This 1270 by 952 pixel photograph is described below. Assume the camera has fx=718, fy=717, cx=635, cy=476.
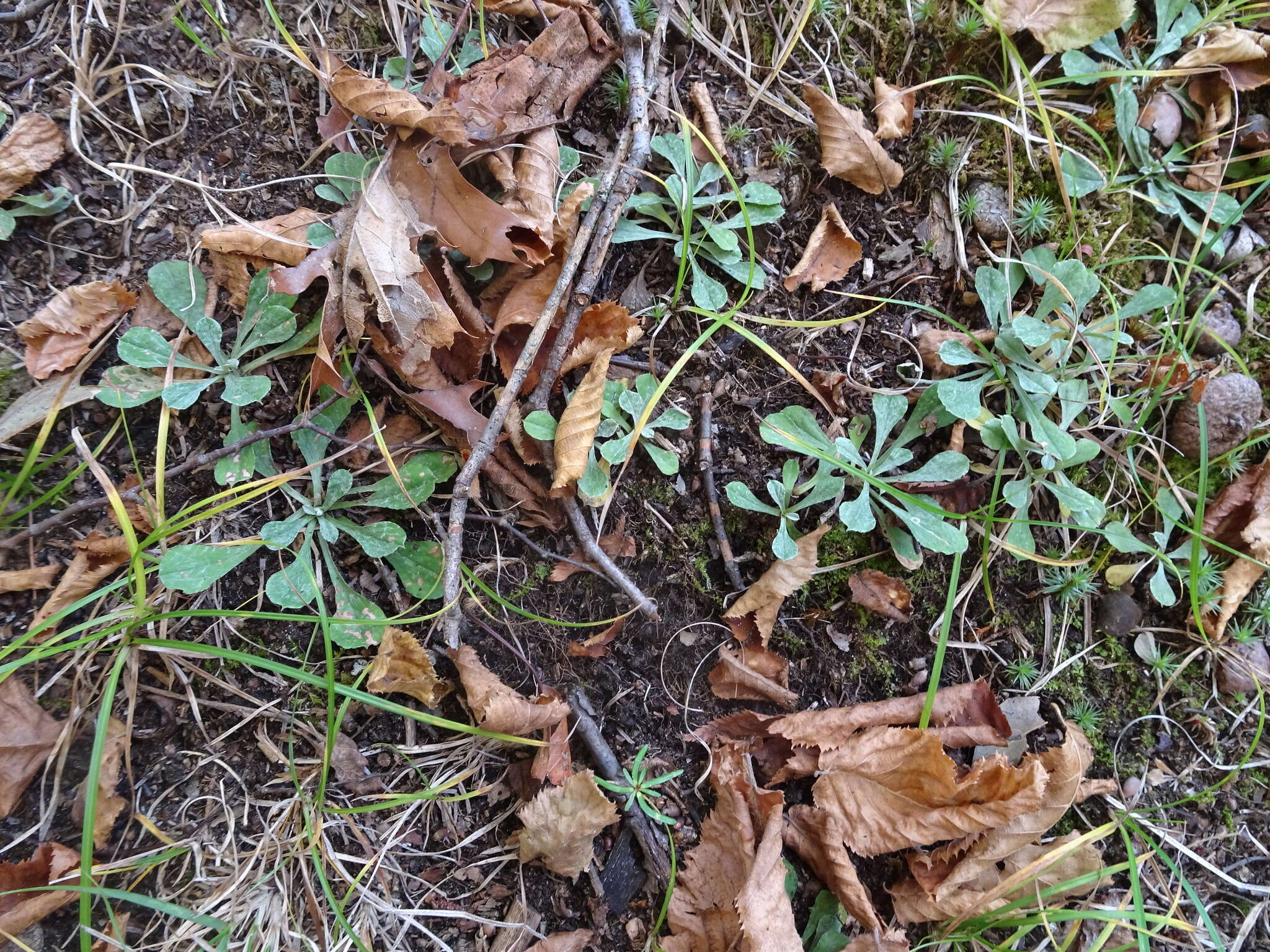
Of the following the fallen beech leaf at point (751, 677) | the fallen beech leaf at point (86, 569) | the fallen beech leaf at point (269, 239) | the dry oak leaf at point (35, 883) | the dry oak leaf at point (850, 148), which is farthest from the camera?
the dry oak leaf at point (850, 148)

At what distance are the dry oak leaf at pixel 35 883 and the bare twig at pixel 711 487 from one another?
1.51 metres

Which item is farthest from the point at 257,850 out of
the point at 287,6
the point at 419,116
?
the point at 287,6

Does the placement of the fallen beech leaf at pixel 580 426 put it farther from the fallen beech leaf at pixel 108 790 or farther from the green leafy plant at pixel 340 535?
the fallen beech leaf at pixel 108 790

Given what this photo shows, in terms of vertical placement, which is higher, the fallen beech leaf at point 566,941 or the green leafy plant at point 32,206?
the green leafy plant at point 32,206

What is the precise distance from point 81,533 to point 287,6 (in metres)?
1.34

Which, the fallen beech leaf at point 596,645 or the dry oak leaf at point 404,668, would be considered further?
the fallen beech leaf at point 596,645

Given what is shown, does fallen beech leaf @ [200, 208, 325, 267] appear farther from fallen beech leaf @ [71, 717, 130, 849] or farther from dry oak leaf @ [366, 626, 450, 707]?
fallen beech leaf @ [71, 717, 130, 849]

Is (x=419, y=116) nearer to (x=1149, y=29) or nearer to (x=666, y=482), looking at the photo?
(x=666, y=482)

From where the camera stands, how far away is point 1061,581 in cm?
192

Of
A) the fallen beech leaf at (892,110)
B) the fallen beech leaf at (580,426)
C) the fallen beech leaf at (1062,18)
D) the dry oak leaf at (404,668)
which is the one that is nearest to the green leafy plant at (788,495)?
the fallen beech leaf at (580,426)

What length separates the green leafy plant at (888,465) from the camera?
1788mm

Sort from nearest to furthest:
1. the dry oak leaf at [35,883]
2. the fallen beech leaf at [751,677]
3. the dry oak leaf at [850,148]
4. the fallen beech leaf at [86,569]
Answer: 1. the dry oak leaf at [35,883]
2. the fallen beech leaf at [86,569]
3. the fallen beech leaf at [751,677]
4. the dry oak leaf at [850,148]

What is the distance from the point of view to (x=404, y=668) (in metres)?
1.61

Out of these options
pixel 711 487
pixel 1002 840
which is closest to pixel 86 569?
pixel 711 487
